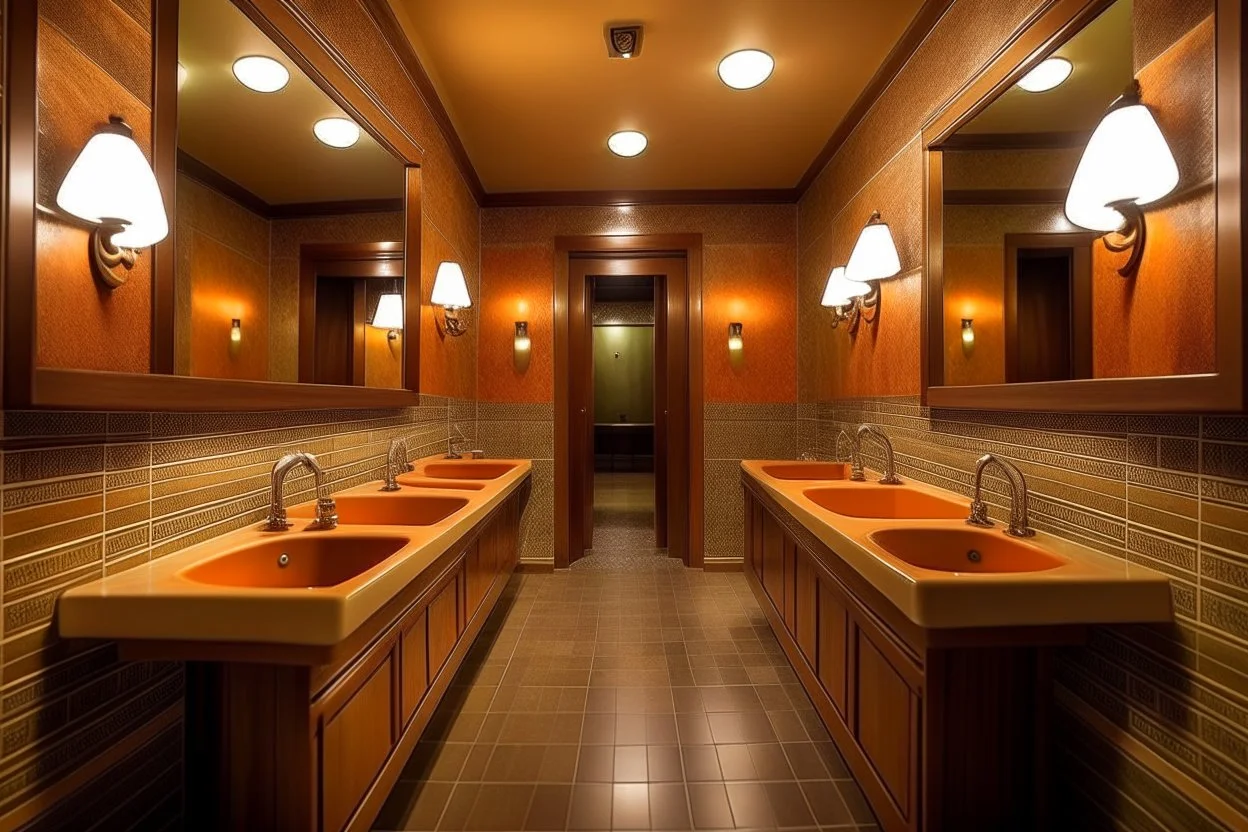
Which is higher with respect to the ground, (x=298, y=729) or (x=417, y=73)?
(x=417, y=73)

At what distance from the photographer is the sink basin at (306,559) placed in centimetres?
134

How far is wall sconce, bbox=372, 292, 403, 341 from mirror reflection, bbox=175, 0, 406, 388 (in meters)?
0.02

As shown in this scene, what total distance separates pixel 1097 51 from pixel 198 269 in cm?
230

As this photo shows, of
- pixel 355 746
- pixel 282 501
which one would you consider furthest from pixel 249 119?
pixel 355 746

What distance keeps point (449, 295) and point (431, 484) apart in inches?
44.6

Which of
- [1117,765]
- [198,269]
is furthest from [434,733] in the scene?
→ [1117,765]

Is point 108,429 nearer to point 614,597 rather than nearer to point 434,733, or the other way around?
point 434,733

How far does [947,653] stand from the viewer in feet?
3.88

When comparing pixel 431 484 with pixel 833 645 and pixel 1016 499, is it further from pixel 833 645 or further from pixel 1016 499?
pixel 1016 499

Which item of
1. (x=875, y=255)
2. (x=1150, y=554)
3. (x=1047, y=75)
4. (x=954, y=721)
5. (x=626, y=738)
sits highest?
(x=1047, y=75)

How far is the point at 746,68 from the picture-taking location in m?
2.50

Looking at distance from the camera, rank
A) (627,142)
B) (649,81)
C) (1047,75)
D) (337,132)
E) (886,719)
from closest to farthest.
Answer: (886,719)
(1047,75)
(337,132)
(649,81)
(627,142)

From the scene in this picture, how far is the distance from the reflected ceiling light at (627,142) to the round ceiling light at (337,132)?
5.31 feet

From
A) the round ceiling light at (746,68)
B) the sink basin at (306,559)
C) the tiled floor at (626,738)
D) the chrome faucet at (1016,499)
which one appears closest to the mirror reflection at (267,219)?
the sink basin at (306,559)
